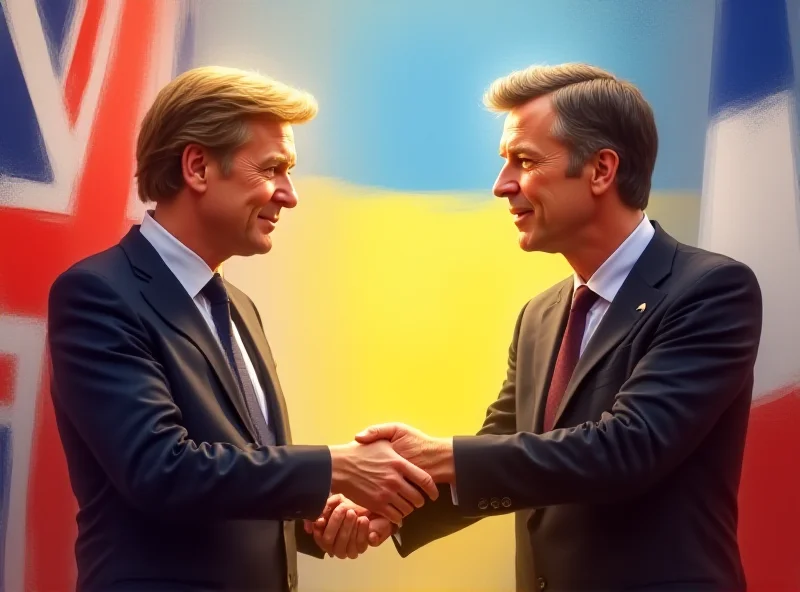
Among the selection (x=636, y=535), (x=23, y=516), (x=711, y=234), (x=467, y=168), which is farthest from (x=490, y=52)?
(x=23, y=516)

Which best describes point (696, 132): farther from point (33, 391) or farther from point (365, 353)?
point (33, 391)

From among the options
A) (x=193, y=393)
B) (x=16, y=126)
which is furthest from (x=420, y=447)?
(x=16, y=126)

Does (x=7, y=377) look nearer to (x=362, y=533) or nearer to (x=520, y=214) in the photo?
(x=362, y=533)

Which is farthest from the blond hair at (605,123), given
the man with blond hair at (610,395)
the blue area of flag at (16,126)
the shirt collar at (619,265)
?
the blue area of flag at (16,126)

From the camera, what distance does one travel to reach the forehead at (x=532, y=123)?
2.46 metres

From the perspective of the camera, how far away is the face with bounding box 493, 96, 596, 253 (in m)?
2.43

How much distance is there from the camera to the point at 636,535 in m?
2.13

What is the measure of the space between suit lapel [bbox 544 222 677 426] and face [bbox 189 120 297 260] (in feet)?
2.67

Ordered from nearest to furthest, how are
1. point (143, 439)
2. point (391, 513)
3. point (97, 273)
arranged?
point (143, 439), point (97, 273), point (391, 513)

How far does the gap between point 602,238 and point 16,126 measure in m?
1.58

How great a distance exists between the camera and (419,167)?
2.90 meters

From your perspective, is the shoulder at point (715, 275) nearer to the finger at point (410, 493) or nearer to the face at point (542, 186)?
the face at point (542, 186)

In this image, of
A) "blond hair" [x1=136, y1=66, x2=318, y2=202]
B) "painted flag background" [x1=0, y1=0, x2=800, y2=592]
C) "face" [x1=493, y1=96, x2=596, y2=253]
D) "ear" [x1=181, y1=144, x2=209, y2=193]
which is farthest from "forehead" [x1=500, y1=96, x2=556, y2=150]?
"ear" [x1=181, y1=144, x2=209, y2=193]

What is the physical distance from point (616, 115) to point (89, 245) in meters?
Result: 1.45
